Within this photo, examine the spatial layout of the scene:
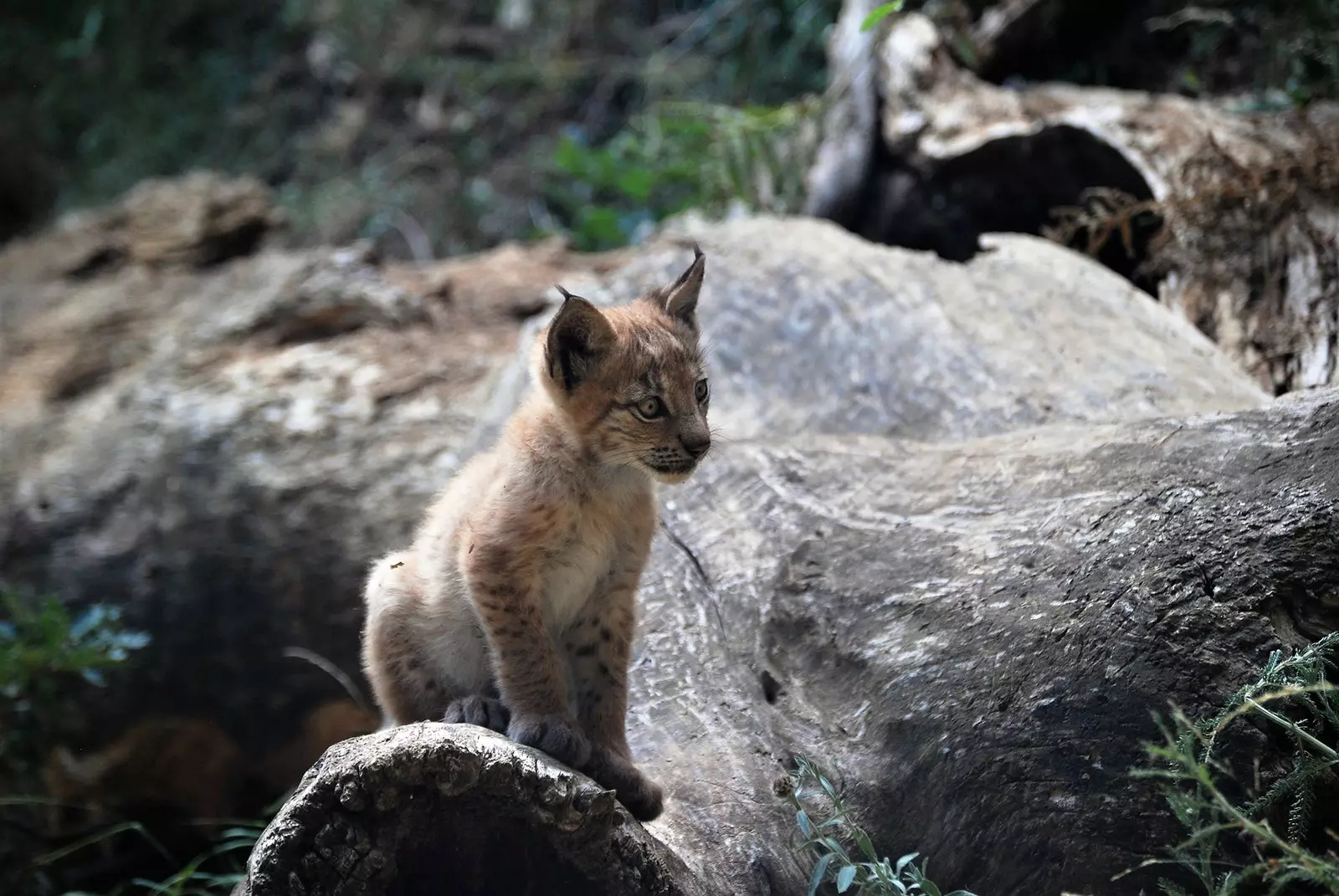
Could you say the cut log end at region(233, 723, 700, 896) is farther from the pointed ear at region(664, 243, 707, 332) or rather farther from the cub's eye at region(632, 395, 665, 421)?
the pointed ear at region(664, 243, 707, 332)

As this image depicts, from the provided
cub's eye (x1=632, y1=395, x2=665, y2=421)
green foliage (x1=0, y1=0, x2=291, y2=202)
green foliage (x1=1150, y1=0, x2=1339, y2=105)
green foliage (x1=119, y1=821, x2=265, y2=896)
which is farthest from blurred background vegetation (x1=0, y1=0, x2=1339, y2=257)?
cub's eye (x1=632, y1=395, x2=665, y2=421)

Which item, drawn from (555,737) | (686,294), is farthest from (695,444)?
(555,737)

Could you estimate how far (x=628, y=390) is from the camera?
3.81 metres

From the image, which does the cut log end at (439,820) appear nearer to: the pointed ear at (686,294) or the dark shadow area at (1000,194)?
the pointed ear at (686,294)

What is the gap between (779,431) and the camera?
5215 mm

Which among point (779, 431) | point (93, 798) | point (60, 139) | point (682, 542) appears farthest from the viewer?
point (60, 139)

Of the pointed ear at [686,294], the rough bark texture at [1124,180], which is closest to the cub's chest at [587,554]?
the pointed ear at [686,294]

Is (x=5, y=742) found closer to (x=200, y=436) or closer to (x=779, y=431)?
(x=200, y=436)

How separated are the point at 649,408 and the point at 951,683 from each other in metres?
1.24

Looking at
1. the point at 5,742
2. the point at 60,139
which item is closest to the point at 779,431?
the point at 5,742

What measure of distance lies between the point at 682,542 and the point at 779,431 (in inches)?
32.3

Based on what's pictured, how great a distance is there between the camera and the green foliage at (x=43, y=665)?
5.57 meters

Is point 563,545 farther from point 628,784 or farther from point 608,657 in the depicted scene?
point 628,784

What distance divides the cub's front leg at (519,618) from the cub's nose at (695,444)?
1.58ft
